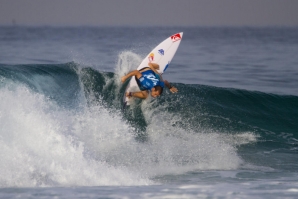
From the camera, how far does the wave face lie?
27.3ft

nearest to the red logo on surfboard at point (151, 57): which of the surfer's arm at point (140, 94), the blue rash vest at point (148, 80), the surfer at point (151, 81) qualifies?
the surfer's arm at point (140, 94)

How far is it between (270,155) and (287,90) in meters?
7.43

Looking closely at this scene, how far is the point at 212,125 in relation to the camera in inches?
511

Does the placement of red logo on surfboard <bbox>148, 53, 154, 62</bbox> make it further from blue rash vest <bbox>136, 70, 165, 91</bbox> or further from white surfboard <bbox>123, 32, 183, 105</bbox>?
blue rash vest <bbox>136, 70, 165, 91</bbox>

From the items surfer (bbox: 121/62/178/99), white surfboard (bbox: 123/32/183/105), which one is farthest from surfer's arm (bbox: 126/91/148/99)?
white surfboard (bbox: 123/32/183/105)

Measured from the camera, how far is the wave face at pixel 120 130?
8.33 m

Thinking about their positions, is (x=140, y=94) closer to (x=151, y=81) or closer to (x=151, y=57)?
(x=151, y=81)

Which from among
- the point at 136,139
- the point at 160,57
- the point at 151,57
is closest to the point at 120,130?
the point at 136,139

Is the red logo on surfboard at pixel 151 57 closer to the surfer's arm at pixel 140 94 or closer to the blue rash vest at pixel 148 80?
the surfer's arm at pixel 140 94

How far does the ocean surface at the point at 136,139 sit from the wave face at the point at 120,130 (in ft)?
0.06

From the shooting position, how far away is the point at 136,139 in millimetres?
10961

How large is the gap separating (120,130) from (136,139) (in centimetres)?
39

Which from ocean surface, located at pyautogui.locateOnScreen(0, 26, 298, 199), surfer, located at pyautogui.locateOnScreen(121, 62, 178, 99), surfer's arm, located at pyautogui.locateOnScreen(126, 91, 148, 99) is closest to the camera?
ocean surface, located at pyautogui.locateOnScreen(0, 26, 298, 199)

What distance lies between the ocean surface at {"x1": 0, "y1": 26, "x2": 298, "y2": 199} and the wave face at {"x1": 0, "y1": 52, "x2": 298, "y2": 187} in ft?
0.06
